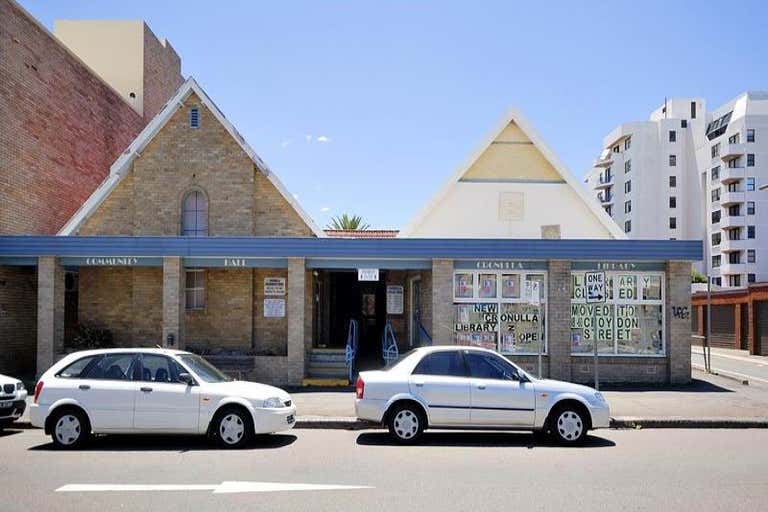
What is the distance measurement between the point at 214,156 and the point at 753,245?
2272 inches

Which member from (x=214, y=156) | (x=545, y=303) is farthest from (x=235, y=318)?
(x=545, y=303)

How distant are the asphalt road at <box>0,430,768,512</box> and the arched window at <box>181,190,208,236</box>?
866 cm

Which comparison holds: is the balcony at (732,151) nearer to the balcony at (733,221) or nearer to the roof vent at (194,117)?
the balcony at (733,221)

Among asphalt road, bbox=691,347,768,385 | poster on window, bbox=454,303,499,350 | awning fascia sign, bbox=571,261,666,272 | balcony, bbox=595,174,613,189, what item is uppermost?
balcony, bbox=595,174,613,189

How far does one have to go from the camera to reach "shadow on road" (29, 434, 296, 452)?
10.2 metres

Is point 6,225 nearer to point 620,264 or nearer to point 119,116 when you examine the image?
point 119,116

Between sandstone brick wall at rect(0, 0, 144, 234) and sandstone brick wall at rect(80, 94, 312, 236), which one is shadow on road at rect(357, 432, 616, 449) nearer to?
sandstone brick wall at rect(80, 94, 312, 236)

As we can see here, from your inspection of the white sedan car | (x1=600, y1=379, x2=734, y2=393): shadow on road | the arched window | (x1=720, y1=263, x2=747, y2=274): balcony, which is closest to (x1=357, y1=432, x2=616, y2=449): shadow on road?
the white sedan car

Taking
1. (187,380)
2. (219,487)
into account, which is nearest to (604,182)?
(187,380)

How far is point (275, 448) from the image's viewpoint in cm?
1022

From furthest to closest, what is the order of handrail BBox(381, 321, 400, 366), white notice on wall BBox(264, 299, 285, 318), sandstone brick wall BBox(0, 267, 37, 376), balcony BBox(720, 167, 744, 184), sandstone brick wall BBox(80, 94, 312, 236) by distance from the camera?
balcony BBox(720, 167, 744, 184), sandstone brick wall BBox(80, 94, 312, 236), sandstone brick wall BBox(0, 267, 37, 376), white notice on wall BBox(264, 299, 285, 318), handrail BBox(381, 321, 400, 366)

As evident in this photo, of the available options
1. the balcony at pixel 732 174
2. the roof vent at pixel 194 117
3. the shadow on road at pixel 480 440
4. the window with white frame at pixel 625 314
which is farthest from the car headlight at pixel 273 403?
the balcony at pixel 732 174

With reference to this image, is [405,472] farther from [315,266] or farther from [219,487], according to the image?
[315,266]

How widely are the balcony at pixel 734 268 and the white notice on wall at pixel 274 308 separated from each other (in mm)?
56244
